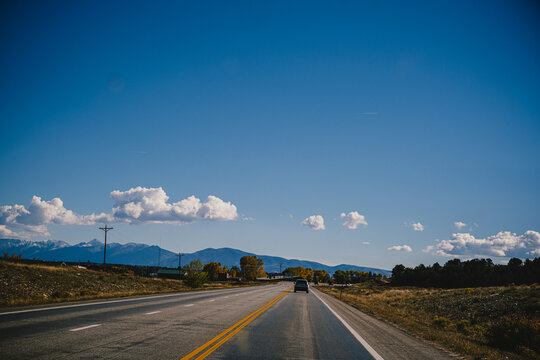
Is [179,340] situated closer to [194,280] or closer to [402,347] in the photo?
[402,347]

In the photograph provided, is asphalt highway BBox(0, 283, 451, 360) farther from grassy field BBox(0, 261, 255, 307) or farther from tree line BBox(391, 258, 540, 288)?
tree line BBox(391, 258, 540, 288)

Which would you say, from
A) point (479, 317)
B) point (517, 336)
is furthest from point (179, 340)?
point (479, 317)

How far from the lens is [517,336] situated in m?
12.1

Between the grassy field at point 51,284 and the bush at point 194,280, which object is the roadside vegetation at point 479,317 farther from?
the grassy field at point 51,284

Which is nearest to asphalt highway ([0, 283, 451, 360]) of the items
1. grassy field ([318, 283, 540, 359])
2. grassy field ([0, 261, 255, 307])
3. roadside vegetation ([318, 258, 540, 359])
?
grassy field ([318, 283, 540, 359])

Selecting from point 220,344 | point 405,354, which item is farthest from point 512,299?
point 220,344

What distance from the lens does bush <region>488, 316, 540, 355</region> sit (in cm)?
1153

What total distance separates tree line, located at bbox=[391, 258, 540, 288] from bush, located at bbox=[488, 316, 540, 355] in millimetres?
96390

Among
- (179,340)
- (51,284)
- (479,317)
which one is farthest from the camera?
(51,284)

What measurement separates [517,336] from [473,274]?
116452mm

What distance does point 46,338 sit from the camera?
801cm

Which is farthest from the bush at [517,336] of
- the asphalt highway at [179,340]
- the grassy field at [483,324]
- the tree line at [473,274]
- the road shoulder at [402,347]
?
the tree line at [473,274]

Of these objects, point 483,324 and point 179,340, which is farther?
point 483,324

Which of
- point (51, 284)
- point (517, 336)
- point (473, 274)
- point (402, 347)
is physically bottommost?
point (473, 274)
